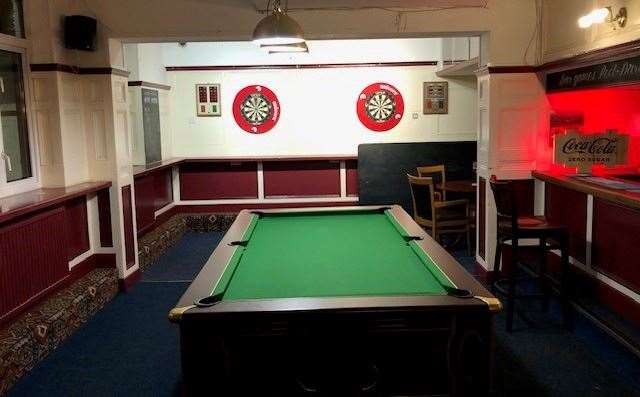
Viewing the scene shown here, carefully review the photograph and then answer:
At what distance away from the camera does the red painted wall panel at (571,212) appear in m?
5.14

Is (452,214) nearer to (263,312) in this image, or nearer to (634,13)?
(634,13)

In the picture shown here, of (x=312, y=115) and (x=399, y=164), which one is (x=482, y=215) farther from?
(x=312, y=115)

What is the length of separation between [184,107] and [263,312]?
711 cm

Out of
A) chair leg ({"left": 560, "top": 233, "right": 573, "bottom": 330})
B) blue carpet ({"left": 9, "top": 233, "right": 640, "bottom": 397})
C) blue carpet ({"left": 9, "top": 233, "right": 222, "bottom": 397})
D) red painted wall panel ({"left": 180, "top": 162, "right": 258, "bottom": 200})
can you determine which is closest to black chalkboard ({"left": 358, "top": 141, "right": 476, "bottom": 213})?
red painted wall panel ({"left": 180, "top": 162, "right": 258, "bottom": 200})

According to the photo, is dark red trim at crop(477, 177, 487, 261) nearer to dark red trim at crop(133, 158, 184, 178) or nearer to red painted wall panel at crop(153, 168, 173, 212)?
dark red trim at crop(133, 158, 184, 178)

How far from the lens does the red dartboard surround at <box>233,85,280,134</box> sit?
9.09m

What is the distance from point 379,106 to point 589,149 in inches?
170

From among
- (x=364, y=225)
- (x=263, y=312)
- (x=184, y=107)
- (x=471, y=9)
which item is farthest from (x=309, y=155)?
(x=263, y=312)

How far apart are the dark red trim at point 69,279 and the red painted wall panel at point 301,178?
357 centimetres

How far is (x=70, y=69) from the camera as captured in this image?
5.50m

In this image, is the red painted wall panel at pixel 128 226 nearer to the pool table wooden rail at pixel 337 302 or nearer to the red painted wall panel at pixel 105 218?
the red painted wall panel at pixel 105 218

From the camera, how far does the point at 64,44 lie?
5457 mm

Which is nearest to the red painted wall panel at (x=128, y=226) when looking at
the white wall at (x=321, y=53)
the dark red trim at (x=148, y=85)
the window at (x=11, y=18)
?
the window at (x=11, y=18)

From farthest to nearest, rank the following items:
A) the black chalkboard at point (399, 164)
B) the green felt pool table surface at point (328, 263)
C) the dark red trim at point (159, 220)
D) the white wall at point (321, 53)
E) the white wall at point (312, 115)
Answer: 1. the white wall at point (312, 115)
2. the white wall at point (321, 53)
3. the black chalkboard at point (399, 164)
4. the dark red trim at point (159, 220)
5. the green felt pool table surface at point (328, 263)
